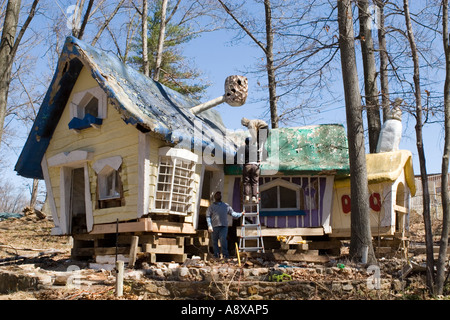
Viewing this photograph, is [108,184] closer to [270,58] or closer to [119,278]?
[119,278]

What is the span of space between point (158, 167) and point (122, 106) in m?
1.68

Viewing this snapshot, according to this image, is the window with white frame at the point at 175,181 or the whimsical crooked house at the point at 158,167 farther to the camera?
the window with white frame at the point at 175,181

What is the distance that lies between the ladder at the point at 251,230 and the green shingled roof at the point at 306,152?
1.04m

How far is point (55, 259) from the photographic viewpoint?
595 inches

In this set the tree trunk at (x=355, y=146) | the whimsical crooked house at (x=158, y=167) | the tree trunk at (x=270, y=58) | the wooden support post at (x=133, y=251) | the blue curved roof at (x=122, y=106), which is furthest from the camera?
the tree trunk at (x=270, y=58)

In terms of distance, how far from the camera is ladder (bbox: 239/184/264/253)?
40.9 ft

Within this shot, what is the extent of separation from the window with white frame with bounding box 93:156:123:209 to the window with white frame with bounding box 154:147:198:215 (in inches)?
43.1

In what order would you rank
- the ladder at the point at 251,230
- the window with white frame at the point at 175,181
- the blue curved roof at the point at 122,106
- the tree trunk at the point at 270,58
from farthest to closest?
the tree trunk at the point at 270,58 → the ladder at the point at 251,230 → the window with white frame at the point at 175,181 → the blue curved roof at the point at 122,106

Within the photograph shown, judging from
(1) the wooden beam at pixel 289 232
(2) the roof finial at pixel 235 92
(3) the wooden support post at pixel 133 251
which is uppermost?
(2) the roof finial at pixel 235 92

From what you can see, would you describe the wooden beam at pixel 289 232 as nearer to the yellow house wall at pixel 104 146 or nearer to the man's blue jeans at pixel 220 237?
the man's blue jeans at pixel 220 237

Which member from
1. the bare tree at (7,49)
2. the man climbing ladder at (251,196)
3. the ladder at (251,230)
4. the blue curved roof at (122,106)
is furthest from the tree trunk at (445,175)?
the bare tree at (7,49)

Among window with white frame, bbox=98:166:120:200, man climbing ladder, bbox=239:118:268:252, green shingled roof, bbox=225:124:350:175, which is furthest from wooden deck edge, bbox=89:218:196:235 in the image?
green shingled roof, bbox=225:124:350:175

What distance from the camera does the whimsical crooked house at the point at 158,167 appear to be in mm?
11969

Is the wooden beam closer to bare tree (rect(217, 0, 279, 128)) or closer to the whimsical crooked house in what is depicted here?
the whimsical crooked house
